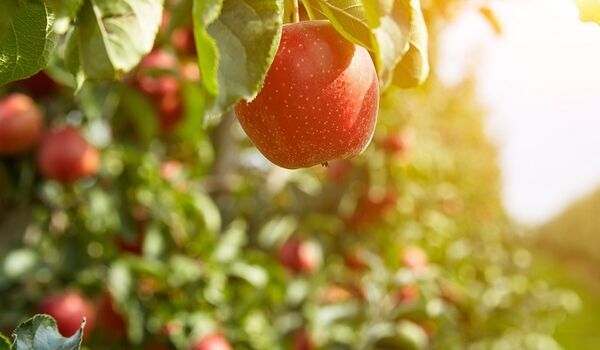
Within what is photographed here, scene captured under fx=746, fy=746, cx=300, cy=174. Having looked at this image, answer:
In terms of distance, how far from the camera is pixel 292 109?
59 cm

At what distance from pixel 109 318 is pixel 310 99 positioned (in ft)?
4.12

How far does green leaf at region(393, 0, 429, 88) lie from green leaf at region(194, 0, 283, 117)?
11cm

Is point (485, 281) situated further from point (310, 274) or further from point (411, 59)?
point (411, 59)

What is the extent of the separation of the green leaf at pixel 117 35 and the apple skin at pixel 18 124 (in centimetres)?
127

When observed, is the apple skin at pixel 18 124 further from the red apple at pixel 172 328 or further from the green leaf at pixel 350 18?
the green leaf at pixel 350 18

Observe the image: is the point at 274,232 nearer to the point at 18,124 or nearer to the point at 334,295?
the point at 334,295

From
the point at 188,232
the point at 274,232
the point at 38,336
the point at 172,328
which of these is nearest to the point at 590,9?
the point at 38,336

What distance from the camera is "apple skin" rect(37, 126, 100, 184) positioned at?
5.40 feet

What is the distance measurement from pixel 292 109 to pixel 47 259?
140cm

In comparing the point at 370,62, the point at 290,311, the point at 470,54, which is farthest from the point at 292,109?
the point at 470,54

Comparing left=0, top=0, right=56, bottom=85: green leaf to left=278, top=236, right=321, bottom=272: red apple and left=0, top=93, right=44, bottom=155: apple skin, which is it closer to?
left=0, top=93, right=44, bottom=155: apple skin

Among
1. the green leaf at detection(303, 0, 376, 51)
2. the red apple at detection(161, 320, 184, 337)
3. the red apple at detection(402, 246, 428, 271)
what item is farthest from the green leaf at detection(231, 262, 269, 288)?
the green leaf at detection(303, 0, 376, 51)

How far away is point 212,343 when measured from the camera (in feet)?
5.38

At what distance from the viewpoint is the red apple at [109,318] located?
1.70 metres
